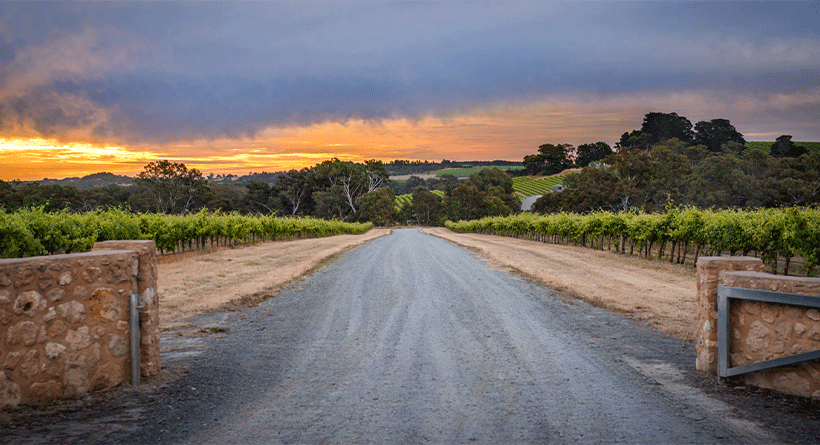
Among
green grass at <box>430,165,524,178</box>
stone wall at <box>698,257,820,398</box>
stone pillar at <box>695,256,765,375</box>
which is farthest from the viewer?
green grass at <box>430,165,524,178</box>

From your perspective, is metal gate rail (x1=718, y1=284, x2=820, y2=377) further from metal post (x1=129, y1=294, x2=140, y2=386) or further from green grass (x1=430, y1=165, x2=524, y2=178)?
green grass (x1=430, y1=165, x2=524, y2=178)

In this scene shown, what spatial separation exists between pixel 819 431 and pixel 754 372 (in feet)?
3.22

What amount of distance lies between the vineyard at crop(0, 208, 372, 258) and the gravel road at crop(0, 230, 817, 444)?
6866mm

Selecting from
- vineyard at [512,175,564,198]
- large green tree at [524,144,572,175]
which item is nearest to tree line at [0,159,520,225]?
vineyard at [512,175,564,198]

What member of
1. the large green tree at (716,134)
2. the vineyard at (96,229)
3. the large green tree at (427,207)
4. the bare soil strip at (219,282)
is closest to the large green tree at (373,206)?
the large green tree at (427,207)

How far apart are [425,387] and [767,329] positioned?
3317 mm

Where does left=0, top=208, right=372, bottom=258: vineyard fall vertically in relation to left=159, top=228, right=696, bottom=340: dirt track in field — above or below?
above

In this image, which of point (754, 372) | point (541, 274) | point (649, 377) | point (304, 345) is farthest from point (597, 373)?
point (541, 274)

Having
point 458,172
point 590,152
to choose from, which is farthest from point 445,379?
point 458,172

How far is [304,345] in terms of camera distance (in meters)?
6.15

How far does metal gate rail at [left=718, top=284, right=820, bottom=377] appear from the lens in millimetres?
3949

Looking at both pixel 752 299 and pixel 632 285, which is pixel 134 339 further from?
pixel 632 285

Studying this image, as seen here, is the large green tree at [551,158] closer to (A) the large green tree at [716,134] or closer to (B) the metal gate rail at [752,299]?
(A) the large green tree at [716,134]

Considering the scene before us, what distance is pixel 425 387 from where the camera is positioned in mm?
4547
